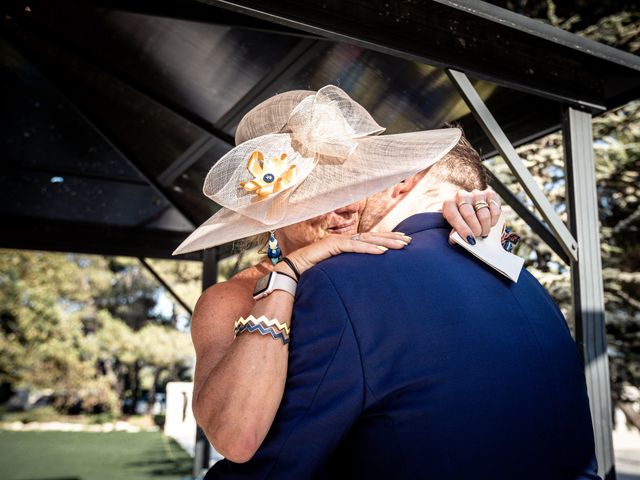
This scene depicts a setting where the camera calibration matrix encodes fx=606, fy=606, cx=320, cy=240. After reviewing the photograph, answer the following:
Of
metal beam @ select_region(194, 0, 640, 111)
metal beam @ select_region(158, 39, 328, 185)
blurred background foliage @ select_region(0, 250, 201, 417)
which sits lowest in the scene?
blurred background foliage @ select_region(0, 250, 201, 417)

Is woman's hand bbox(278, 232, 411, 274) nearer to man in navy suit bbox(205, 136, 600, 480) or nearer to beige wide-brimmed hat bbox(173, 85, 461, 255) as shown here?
man in navy suit bbox(205, 136, 600, 480)

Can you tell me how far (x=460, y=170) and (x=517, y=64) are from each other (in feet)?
6.40

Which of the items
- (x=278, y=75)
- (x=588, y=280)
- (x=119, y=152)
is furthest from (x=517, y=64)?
(x=119, y=152)

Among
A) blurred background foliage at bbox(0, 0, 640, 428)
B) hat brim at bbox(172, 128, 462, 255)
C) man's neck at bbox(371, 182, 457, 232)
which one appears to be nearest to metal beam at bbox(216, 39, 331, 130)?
hat brim at bbox(172, 128, 462, 255)

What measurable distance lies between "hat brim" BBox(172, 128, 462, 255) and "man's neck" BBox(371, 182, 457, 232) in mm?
65

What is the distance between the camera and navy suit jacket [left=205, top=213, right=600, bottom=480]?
34.6 inches

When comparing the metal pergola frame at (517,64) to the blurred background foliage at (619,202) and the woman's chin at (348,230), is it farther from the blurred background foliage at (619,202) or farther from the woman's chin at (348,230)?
the blurred background foliage at (619,202)

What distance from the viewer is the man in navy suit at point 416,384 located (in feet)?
2.89

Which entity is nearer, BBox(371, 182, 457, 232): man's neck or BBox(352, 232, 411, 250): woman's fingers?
BBox(352, 232, 411, 250): woman's fingers

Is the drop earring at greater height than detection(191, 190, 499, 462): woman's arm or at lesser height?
greater

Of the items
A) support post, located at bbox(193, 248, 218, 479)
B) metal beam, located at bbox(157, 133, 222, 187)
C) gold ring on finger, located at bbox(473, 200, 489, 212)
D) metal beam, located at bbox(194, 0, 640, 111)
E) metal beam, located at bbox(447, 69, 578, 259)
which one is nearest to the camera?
gold ring on finger, located at bbox(473, 200, 489, 212)

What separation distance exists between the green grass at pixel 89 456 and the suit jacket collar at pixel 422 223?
26.2ft

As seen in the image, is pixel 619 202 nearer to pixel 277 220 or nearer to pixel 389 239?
pixel 277 220

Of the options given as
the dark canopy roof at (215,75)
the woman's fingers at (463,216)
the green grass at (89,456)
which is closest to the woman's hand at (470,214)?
the woman's fingers at (463,216)
